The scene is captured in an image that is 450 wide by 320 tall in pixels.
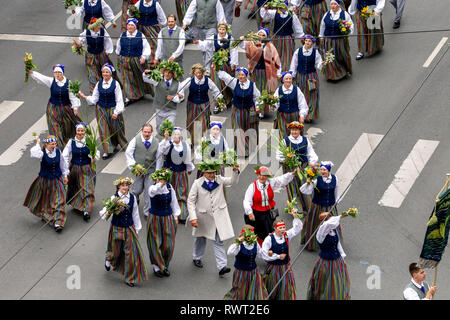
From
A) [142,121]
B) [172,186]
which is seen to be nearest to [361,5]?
[142,121]

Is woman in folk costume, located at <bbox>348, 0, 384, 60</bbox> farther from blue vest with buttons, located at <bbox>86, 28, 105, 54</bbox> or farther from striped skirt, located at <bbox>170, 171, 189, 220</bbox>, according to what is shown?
striped skirt, located at <bbox>170, 171, 189, 220</bbox>

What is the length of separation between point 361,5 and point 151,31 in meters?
4.33

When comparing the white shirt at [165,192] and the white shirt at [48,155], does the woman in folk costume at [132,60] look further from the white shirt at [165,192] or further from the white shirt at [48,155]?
the white shirt at [165,192]

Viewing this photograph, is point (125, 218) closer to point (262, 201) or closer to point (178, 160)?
point (178, 160)

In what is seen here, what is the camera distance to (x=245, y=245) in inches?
669

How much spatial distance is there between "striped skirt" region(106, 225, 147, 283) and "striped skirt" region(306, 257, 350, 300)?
8.98 ft

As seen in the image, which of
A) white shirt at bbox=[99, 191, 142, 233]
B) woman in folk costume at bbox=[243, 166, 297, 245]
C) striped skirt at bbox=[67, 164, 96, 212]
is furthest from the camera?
striped skirt at bbox=[67, 164, 96, 212]

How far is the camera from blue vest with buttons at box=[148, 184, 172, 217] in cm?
1820

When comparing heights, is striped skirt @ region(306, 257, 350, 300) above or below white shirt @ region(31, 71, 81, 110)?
below

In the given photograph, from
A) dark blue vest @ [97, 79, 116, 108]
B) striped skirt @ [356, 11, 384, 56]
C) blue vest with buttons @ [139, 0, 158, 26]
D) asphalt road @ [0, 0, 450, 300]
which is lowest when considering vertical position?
asphalt road @ [0, 0, 450, 300]

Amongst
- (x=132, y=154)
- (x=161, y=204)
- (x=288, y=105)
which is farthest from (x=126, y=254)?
(x=288, y=105)

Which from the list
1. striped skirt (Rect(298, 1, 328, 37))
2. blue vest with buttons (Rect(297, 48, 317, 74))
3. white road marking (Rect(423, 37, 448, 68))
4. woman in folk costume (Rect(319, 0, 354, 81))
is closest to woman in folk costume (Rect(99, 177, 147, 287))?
blue vest with buttons (Rect(297, 48, 317, 74))

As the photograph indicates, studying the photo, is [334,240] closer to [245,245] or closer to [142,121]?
[245,245]

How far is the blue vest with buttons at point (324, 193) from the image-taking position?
18.5 metres
